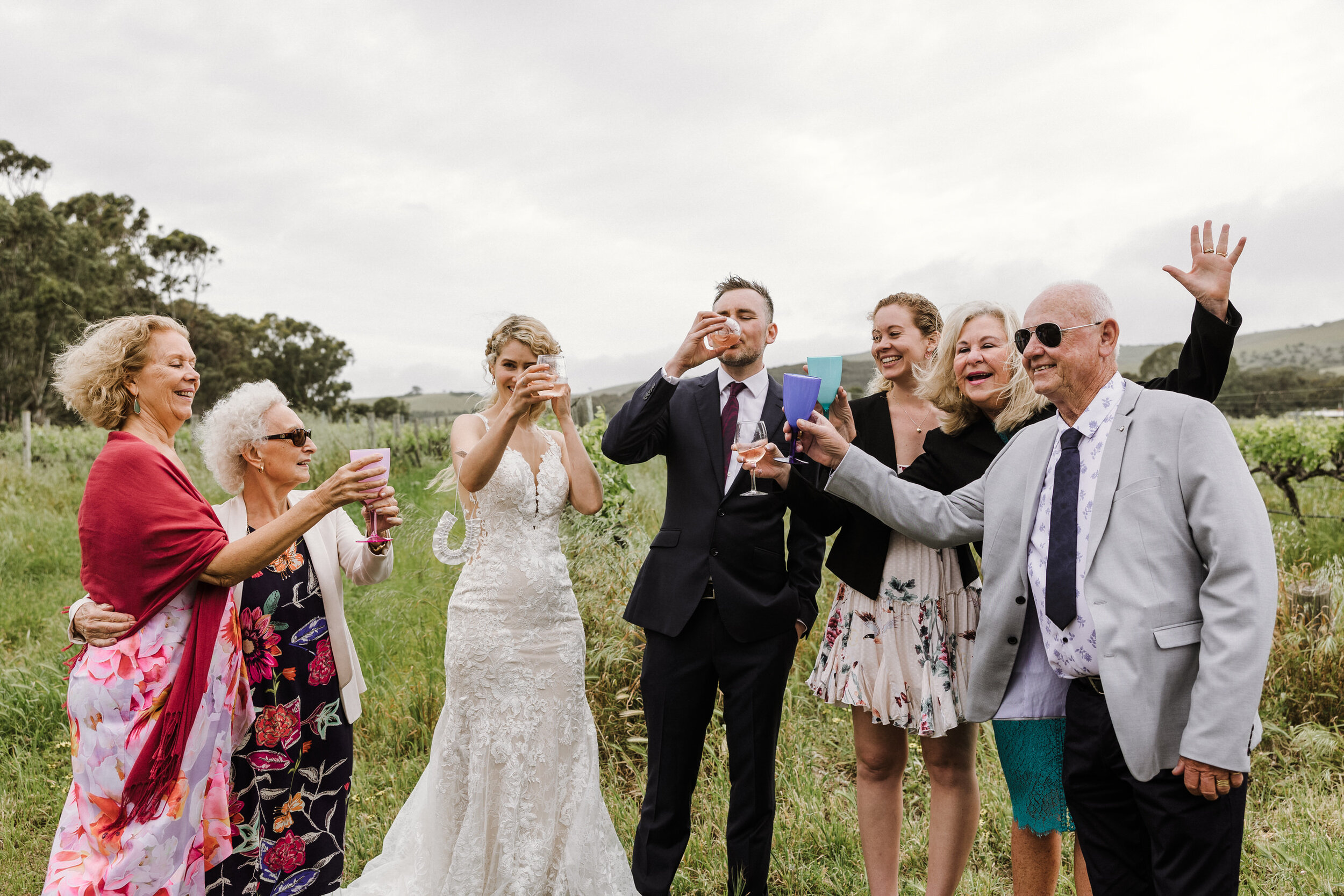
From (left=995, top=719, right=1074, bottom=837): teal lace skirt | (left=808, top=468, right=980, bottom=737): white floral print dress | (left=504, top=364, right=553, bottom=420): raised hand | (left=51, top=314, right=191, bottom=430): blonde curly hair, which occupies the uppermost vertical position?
(left=51, top=314, right=191, bottom=430): blonde curly hair

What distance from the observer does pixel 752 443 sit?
11.1ft

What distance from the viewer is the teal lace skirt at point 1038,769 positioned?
2670 millimetres

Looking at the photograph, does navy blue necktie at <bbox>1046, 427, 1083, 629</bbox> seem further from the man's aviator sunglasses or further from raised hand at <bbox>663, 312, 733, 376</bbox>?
the man's aviator sunglasses

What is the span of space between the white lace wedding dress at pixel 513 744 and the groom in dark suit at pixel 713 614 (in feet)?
0.97

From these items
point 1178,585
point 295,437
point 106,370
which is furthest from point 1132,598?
point 106,370

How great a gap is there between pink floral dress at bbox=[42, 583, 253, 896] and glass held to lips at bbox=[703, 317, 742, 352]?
2.09 m

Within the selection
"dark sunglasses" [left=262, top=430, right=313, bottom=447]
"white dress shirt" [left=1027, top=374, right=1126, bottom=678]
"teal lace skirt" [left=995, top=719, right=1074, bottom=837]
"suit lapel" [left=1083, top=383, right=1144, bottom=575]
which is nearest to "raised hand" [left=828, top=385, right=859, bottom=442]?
"white dress shirt" [left=1027, top=374, right=1126, bottom=678]

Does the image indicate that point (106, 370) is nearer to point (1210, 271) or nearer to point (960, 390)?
point (960, 390)

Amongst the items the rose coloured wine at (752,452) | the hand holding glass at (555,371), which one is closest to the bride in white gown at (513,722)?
the hand holding glass at (555,371)

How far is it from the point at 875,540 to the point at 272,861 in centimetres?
259

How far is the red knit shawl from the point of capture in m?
2.46

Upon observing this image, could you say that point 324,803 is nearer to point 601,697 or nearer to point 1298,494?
point 601,697

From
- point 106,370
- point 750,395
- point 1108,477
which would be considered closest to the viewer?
point 1108,477

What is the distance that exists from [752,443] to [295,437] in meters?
1.80
